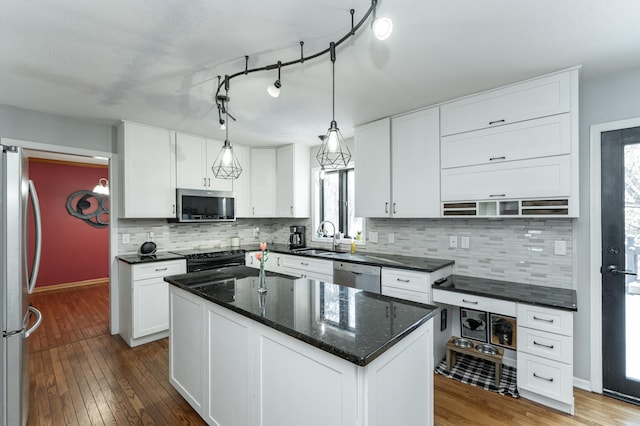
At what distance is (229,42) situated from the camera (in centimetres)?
186

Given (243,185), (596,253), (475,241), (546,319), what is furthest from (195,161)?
(596,253)

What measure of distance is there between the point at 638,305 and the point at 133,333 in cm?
449

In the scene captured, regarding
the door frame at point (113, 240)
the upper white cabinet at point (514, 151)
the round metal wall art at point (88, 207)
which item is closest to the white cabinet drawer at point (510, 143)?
the upper white cabinet at point (514, 151)

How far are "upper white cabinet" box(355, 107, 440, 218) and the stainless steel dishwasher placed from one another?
0.64 meters

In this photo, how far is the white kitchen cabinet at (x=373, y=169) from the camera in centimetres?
328

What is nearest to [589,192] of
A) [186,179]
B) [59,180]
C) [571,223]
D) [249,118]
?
[571,223]

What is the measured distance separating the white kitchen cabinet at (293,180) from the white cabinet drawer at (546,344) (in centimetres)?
307

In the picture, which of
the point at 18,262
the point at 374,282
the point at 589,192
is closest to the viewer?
the point at 18,262

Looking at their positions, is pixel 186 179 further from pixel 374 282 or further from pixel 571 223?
pixel 571 223

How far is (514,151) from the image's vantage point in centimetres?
242

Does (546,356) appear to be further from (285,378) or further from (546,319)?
(285,378)

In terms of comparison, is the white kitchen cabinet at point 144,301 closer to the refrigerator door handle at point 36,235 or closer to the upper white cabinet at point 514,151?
the refrigerator door handle at point 36,235

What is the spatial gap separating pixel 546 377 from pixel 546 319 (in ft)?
1.36

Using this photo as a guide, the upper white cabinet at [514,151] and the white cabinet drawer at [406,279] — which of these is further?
the white cabinet drawer at [406,279]
